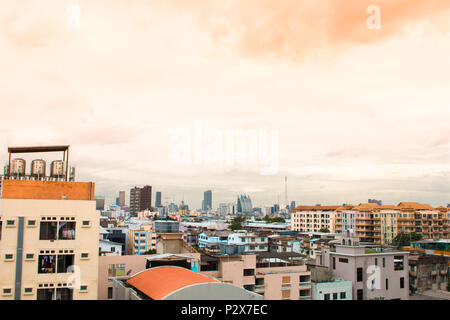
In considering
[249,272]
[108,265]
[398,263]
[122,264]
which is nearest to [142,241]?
[122,264]

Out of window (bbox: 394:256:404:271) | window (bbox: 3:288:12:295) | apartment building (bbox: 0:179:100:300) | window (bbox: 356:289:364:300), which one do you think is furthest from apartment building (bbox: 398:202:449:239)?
window (bbox: 3:288:12:295)

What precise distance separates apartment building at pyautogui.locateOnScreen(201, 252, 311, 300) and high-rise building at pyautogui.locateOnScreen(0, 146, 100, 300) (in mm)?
9577

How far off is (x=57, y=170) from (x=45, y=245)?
3554mm

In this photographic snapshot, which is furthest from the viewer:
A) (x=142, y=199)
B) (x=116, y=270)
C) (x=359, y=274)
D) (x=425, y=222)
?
(x=142, y=199)

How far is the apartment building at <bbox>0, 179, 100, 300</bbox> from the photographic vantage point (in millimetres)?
12898

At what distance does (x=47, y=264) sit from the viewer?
13.6m

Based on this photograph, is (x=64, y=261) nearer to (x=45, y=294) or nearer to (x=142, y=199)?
(x=45, y=294)

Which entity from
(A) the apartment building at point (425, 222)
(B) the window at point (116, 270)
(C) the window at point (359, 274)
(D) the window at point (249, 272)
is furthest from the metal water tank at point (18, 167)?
(A) the apartment building at point (425, 222)

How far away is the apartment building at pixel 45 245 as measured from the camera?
12.9 metres

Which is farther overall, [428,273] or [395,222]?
[395,222]

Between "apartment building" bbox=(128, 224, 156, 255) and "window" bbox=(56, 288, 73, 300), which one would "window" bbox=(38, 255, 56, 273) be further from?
"apartment building" bbox=(128, 224, 156, 255)

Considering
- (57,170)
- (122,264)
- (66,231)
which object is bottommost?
(122,264)
